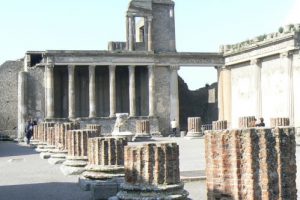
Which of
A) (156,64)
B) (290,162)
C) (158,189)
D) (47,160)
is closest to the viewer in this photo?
(290,162)

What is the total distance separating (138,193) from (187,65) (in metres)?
28.7

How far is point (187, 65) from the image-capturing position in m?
35.7

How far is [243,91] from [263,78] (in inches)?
97.9

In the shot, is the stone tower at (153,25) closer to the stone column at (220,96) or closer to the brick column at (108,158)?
the stone column at (220,96)

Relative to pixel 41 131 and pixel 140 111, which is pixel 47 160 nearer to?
pixel 41 131

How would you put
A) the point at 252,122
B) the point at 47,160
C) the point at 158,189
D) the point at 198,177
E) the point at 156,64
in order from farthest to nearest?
the point at 156,64
the point at 252,122
the point at 47,160
the point at 198,177
the point at 158,189

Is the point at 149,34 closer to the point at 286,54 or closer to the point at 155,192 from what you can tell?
the point at 286,54

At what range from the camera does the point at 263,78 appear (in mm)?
32344

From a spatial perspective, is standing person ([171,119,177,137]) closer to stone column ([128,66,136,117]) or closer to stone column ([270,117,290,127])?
stone column ([128,66,136,117])

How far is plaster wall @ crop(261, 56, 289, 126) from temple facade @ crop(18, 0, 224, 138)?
489 cm

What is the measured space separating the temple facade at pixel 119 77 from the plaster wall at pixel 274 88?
4.89 metres

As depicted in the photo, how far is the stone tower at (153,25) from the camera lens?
35.4 metres

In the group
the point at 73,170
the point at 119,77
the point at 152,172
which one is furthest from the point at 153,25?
the point at 152,172

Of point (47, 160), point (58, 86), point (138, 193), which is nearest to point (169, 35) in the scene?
point (58, 86)
